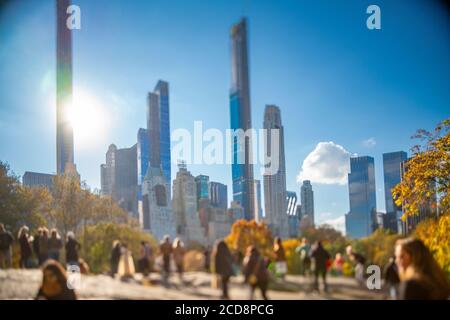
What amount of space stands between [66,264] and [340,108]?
11.6 feet

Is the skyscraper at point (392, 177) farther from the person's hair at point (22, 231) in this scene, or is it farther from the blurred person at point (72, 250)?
the person's hair at point (22, 231)

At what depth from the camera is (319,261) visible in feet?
17.1

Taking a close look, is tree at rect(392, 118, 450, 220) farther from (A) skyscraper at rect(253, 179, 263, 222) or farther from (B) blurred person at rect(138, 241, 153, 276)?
(B) blurred person at rect(138, 241, 153, 276)

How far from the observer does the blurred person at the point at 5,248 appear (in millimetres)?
5387

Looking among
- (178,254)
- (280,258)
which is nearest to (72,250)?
(178,254)

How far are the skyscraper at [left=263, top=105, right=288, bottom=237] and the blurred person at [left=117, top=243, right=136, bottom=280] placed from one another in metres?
1.60

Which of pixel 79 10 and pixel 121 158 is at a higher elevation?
pixel 79 10

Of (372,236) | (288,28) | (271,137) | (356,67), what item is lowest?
(372,236)

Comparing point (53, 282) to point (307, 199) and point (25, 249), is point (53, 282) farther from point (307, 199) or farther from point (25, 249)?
point (307, 199)

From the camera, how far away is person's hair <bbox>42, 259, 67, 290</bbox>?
4.93m

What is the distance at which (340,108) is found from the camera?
547cm

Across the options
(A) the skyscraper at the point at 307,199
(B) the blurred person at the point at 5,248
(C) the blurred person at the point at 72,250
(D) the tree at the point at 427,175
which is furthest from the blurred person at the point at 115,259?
(D) the tree at the point at 427,175

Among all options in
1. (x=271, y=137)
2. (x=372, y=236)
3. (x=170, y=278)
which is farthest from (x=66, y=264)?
(x=372, y=236)

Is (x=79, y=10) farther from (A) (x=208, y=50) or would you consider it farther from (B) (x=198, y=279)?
(B) (x=198, y=279)
